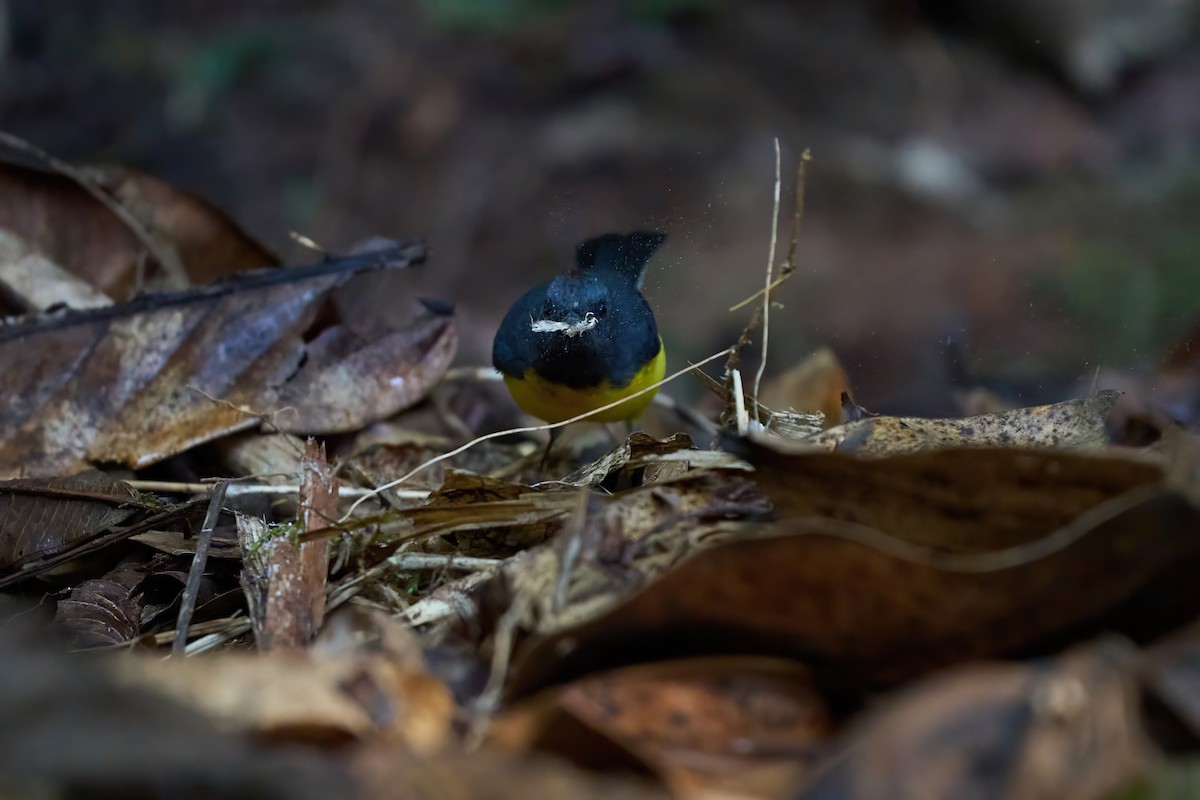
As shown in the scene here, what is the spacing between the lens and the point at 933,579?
129 centimetres

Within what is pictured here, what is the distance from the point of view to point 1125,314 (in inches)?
253

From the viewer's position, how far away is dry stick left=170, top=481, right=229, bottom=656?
1865 mm

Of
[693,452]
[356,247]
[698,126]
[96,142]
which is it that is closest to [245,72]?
[96,142]

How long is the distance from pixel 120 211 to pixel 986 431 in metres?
3.23

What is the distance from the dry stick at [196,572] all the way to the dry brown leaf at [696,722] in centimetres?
77

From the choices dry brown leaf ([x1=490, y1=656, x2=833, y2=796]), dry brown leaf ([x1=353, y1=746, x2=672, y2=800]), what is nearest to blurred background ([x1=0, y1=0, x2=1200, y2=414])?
dry brown leaf ([x1=490, y1=656, x2=833, y2=796])

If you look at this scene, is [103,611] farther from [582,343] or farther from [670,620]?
[582,343]

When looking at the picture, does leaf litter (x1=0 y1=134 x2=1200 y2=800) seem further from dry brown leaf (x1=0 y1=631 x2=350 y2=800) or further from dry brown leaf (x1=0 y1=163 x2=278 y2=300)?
dry brown leaf (x1=0 y1=163 x2=278 y2=300)

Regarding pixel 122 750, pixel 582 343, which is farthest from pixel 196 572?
pixel 582 343

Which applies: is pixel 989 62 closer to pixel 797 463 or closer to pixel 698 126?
pixel 698 126

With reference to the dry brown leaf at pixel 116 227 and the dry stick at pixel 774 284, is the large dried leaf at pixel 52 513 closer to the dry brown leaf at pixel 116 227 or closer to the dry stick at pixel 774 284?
the dry brown leaf at pixel 116 227

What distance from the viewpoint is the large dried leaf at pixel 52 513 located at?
248 cm

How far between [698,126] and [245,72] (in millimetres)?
3959

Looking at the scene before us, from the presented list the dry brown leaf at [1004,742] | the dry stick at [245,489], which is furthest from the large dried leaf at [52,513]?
the dry brown leaf at [1004,742]
